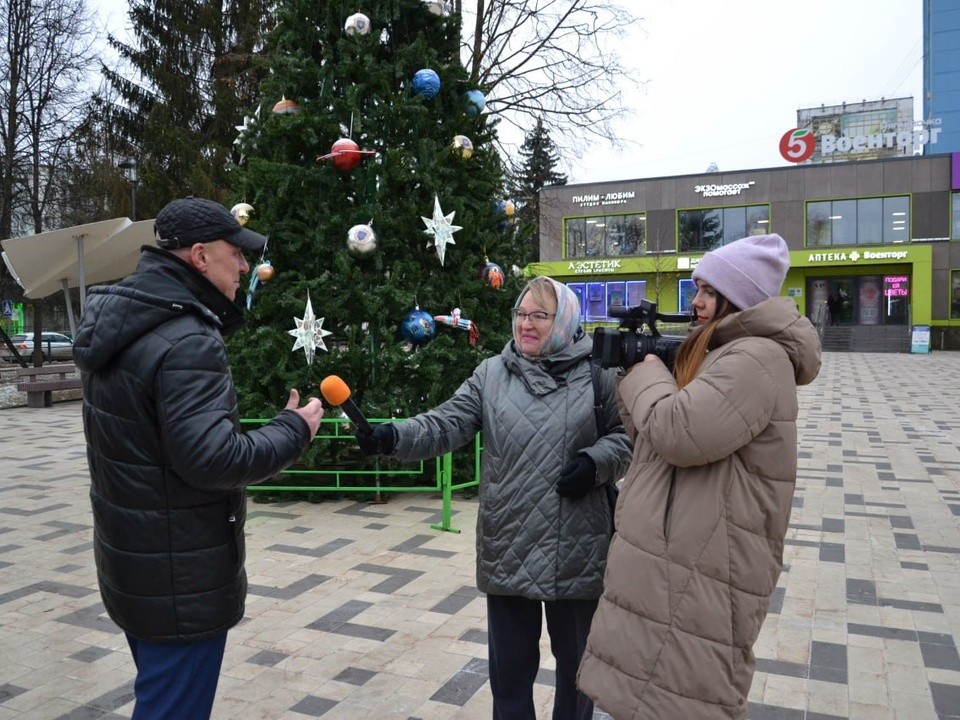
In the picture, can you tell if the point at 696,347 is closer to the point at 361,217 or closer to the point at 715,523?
the point at 715,523

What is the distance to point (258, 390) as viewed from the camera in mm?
7367

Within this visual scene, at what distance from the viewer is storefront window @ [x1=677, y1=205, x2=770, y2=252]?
4138 centimetres

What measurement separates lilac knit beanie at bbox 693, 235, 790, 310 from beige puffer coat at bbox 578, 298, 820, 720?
66mm

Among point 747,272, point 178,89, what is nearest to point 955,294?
point 178,89

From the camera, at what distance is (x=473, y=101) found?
783 centimetres

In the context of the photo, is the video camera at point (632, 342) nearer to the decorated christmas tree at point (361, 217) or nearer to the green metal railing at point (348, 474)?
the green metal railing at point (348, 474)

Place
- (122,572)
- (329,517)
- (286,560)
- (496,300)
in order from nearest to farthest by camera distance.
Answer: (122,572) → (286,560) → (329,517) → (496,300)

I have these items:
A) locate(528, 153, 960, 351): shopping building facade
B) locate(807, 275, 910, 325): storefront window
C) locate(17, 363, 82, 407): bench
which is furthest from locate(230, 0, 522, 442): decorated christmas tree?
locate(807, 275, 910, 325): storefront window

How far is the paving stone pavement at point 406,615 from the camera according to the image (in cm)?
361

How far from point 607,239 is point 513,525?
4372 cm

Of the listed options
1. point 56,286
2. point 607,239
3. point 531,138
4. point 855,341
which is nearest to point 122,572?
point 56,286

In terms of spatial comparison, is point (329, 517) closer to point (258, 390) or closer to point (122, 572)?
point (258, 390)

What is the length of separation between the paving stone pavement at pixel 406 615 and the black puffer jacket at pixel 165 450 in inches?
65.1

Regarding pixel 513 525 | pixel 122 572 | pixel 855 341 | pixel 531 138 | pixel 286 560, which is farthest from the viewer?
pixel 855 341
